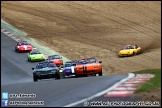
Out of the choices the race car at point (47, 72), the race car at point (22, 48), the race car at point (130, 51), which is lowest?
the race car at point (47, 72)

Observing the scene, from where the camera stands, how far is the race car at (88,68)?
26.7 m

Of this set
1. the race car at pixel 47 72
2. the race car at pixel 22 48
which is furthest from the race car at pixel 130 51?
the race car at pixel 47 72

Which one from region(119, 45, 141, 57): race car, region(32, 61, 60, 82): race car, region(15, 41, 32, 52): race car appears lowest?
region(32, 61, 60, 82): race car

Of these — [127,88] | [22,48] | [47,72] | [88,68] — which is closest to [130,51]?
[22,48]

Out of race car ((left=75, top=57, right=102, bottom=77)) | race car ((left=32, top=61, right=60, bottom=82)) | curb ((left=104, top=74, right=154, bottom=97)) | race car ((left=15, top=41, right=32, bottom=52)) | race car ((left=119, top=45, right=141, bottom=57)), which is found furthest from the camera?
race car ((left=15, top=41, right=32, bottom=52))

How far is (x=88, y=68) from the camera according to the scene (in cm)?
2677

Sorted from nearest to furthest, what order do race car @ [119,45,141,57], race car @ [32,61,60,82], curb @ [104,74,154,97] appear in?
curb @ [104,74,154,97] → race car @ [32,61,60,82] → race car @ [119,45,141,57]

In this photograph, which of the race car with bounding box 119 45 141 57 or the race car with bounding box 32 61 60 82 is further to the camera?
the race car with bounding box 119 45 141 57

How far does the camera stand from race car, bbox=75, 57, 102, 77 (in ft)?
87.6

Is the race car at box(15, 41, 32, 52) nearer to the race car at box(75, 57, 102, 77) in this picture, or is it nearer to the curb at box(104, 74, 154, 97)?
the race car at box(75, 57, 102, 77)

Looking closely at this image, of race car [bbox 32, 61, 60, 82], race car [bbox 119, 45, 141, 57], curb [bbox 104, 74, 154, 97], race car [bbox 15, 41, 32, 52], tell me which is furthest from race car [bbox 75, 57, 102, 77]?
race car [bbox 15, 41, 32, 52]

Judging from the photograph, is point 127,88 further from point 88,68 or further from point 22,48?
point 22,48

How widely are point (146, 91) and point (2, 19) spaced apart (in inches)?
2054

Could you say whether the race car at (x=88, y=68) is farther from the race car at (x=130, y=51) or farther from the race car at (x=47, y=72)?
the race car at (x=130, y=51)
